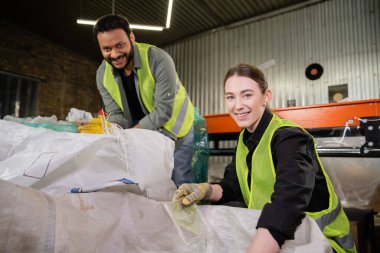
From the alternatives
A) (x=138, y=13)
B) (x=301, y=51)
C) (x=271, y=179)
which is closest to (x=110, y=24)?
(x=271, y=179)

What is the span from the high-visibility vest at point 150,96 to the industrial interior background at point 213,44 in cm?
325

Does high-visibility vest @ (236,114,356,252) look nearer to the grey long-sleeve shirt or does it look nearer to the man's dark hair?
the grey long-sleeve shirt

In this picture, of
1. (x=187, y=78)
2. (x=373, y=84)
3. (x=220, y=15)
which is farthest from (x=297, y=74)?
(x=187, y=78)

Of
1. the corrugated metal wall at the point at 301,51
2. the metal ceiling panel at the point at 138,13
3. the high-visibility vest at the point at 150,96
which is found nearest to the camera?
the high-visibility vest at the point at 150,96

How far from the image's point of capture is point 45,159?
101 centimetres

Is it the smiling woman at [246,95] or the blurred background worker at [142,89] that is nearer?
the smiling woman at [246,95]

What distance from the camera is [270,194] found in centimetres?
113

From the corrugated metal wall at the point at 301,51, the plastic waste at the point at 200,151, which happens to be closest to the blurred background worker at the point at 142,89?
the plastic waste at the point at 200,151

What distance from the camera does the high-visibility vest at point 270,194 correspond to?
1048 millimetres

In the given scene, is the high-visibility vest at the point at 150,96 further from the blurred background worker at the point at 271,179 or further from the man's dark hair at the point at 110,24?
the blurred background worker at the point at 271,179

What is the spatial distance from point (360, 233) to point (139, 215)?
1.08 m

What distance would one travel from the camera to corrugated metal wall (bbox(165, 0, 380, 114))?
486 cm

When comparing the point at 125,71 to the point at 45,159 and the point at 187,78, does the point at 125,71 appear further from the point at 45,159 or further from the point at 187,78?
the point at 187,78

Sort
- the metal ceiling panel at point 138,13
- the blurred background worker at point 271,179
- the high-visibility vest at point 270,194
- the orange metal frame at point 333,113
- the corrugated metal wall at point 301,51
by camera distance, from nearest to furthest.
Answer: the blurred background worker at point 271,179 → the high-visibility vest at point 270,194 → the orange metal frame at point 333,113 → the corrugated metal wall at point 301,51 → the metal ceiling panel at point 138,13
